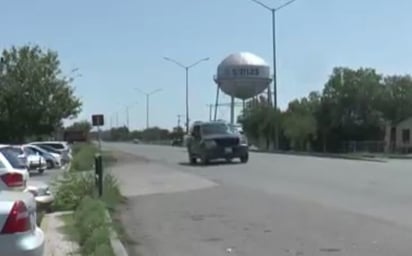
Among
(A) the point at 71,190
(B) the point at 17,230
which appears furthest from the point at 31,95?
(B) the point at 17,230

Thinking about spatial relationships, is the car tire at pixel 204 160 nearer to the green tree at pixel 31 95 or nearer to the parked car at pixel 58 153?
the parked car at pixel 58 153

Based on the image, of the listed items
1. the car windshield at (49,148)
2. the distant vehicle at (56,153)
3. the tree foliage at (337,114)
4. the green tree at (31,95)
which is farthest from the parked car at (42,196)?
the tree foliage at (337,114)

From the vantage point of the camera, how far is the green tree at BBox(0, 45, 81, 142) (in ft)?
209

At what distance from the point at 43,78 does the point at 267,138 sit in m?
39.2

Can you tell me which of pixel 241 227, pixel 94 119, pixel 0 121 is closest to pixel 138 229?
pixel 241 227

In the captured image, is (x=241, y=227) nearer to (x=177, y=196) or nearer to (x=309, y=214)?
(x=309, y=214)

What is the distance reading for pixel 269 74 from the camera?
97.6 meters

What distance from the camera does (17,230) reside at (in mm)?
7703

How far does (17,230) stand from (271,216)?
32.4 feet

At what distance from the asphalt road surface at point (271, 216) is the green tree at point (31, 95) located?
35179 mm

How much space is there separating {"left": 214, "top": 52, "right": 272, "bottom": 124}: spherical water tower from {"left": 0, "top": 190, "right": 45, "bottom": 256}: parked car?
287 ft

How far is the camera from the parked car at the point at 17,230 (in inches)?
299

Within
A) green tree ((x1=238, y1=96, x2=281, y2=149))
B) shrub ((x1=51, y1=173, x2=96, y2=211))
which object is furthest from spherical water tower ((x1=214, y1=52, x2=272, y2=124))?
shrub ((x1=51, y1=173, x2=96, y2=211))

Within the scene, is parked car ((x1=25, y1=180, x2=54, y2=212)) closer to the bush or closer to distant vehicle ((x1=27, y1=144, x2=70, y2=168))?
→ the bush
